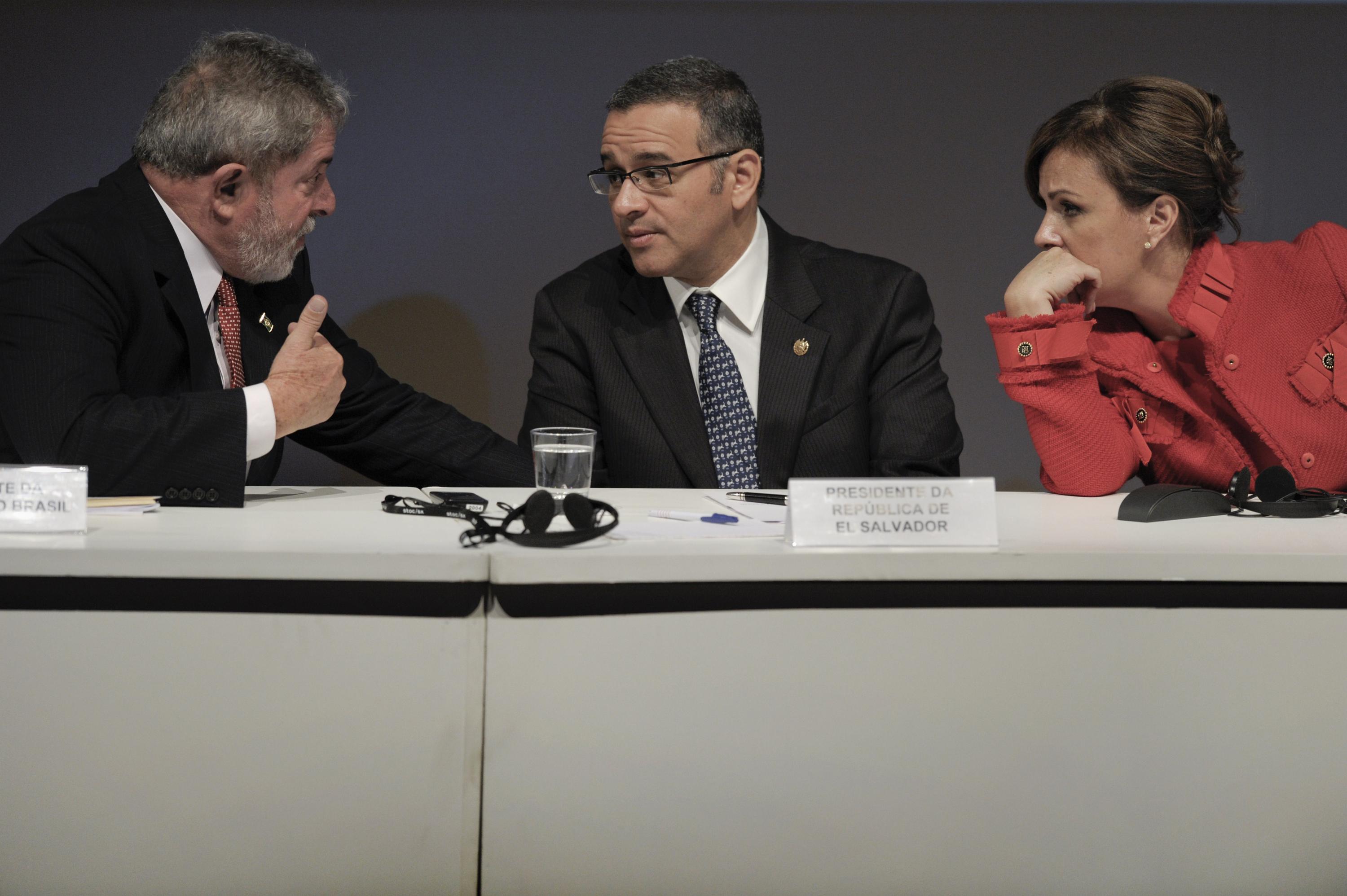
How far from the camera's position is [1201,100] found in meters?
1.82

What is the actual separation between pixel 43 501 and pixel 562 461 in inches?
21.1

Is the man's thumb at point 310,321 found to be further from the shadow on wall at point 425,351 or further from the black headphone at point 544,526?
the shadow on wall at point 425,351

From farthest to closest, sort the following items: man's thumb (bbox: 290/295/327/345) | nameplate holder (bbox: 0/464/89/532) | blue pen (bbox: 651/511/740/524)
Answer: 1. man's thumb (bbox: 290/295/327/345)
2. blue pen (bbox: 651/511/740/524)
3. nameplate holder (bbox: 0/464/89/532)

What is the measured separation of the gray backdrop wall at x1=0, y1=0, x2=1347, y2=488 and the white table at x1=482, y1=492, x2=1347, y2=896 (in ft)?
6.80

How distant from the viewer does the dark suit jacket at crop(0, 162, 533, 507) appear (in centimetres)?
145

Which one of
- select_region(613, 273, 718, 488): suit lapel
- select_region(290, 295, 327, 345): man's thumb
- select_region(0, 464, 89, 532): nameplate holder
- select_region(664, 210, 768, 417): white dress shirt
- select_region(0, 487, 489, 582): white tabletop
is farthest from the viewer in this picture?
select_region(664, 210, 768, 417): white dress shirt

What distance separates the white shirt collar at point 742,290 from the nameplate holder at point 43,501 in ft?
4.07

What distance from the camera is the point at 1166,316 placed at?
186 cm

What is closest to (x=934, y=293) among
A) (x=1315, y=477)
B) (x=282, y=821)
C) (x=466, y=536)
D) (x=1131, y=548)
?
(x=1315, y=477)

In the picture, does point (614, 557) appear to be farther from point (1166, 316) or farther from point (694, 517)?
point (1166, 316)

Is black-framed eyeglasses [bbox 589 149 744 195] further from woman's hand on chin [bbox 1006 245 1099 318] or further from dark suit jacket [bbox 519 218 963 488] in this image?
woman's hand on chin [bbox 1006 245 1099 318]

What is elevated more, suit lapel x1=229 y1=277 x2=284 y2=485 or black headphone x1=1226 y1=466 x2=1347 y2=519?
suit lapel x1=229 y1=277 x2=284 y2=485

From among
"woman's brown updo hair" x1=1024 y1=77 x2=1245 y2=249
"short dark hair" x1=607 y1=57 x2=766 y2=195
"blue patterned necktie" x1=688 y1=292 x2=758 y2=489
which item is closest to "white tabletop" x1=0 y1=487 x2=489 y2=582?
"blue patterned necktie" x1=688 y1=292 x2=758 y2=489

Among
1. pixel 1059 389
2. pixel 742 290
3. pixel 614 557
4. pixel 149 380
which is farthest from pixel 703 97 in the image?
pixel 614 557
